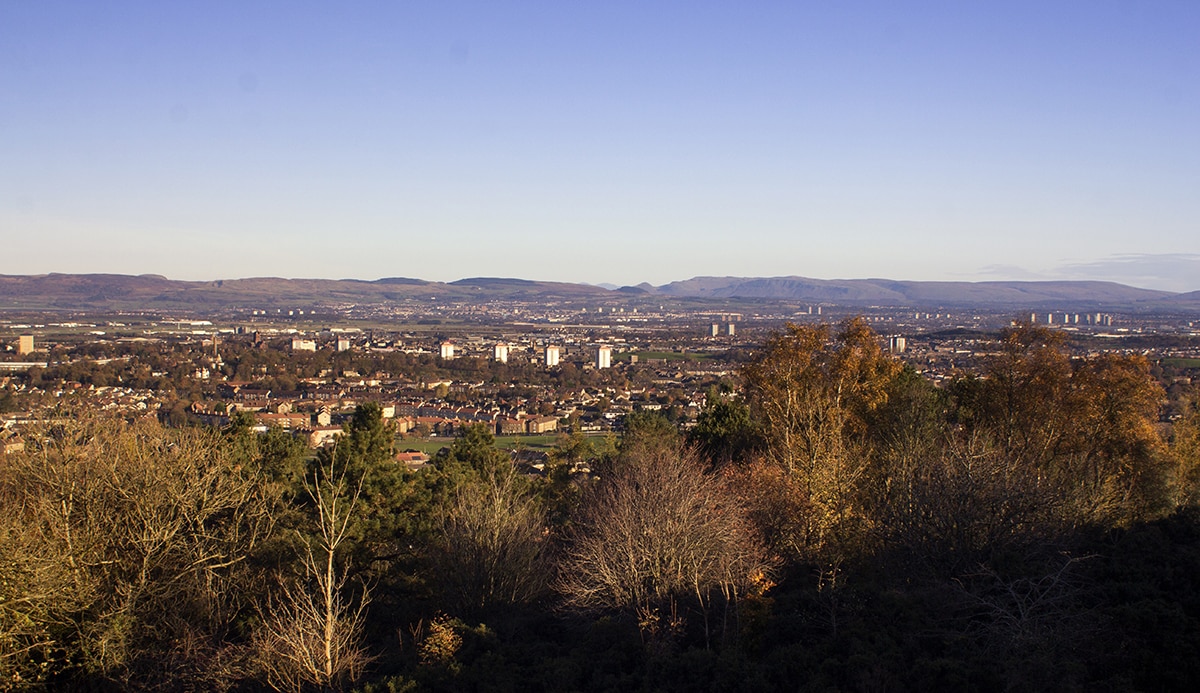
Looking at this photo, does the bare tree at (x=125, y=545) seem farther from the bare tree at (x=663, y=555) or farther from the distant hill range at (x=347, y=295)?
the distant hill range at (x=347, y=295)

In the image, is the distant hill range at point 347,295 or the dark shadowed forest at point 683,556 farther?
the distant hill range at point 347,295

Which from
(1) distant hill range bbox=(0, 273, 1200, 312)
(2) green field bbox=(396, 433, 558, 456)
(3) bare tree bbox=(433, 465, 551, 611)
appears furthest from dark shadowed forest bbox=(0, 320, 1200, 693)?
(1) distant hill range bbox=(0, 273, 1200, 312)

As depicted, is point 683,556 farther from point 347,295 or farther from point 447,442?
point 347,295

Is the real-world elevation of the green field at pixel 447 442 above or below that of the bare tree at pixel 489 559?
below

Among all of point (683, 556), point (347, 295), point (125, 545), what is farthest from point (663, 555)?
point (347, 295)

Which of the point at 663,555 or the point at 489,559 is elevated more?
the point at 663,555

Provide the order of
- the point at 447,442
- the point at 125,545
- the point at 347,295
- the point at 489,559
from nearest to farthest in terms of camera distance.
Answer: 1. the point at 125,545
2. the point at 489,559
3. the point at 447,442
4. the point at 347,295

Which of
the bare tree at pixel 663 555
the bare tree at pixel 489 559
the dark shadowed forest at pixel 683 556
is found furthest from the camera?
the bare tree at pixel 489 559

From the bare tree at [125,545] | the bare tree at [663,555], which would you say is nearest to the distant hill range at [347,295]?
the bare tree at [125,545]

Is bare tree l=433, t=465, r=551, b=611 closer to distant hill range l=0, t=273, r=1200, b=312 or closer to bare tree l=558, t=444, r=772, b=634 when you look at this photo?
bare tree l=558, t=444, r=772, b=634

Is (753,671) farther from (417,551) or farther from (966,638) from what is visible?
(417,551)
